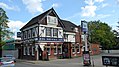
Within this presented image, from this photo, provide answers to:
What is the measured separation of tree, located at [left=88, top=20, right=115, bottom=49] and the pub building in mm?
23999

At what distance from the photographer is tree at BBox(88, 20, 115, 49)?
2630 inches

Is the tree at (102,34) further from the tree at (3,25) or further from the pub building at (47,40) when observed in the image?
the tree at (3,25)

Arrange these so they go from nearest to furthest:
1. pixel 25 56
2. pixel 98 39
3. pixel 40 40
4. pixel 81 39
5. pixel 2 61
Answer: pixel 2 61 → pixel 40 40 → pixel 25 56 → pixel 81 39 → pixel 98 39

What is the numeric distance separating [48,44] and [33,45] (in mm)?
2894

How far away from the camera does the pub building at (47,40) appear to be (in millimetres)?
36994

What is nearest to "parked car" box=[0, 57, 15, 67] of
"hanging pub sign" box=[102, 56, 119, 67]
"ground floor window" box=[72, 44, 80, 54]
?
"hanging pub sign" box=[102, 56, 119, 67]

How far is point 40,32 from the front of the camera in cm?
3706

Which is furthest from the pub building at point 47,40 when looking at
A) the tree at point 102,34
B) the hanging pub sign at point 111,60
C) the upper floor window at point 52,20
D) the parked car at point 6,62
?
the tree at point 102,34

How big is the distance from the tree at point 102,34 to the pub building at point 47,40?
78.7 ft

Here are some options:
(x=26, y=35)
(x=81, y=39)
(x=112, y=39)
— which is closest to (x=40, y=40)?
(x=26, y=35)

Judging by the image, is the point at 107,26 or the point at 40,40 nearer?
the point at 40,40

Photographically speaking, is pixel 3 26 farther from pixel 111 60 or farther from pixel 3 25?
pixel 111 60

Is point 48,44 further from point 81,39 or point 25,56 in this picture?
point 81,39

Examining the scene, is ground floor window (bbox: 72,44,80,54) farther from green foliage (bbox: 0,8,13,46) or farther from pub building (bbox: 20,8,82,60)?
green foliage (bbox: 0,8,13,46)
